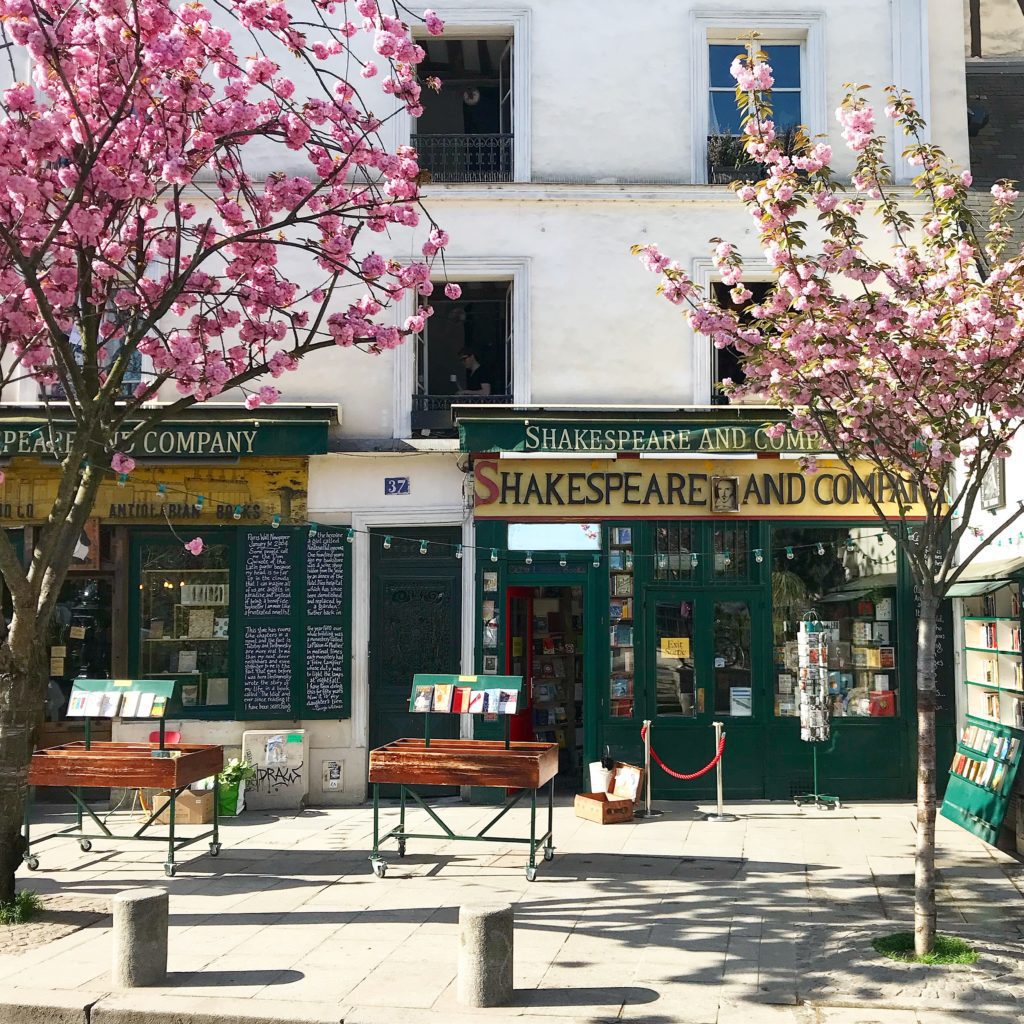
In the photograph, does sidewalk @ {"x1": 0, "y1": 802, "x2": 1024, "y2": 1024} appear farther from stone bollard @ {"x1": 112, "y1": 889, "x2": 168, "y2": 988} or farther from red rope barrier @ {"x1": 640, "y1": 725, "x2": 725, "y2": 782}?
red rope barrier @ {"x1": 640, "y1": 725, "x2": 725, "y2": 782}

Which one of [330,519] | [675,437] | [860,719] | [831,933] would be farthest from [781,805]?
[330,519]

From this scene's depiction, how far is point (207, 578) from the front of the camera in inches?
505

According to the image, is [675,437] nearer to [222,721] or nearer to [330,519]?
[330,519]

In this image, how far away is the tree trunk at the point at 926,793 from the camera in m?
6.89

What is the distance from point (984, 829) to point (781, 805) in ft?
7.86

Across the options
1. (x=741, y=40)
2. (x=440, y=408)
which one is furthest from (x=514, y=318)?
(x=741, y=40)

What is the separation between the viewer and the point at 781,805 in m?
12.2

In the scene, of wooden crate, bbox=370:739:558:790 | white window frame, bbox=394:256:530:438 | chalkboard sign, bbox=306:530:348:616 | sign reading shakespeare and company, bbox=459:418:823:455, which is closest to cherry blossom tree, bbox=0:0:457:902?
wooden crate, bbox=370:739:558:790

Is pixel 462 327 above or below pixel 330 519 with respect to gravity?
above

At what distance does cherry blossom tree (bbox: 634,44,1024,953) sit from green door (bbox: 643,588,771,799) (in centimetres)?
473

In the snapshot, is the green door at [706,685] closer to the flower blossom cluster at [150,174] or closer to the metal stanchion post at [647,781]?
the metal stanchion post at [647,781]

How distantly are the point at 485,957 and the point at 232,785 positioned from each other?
6177mm

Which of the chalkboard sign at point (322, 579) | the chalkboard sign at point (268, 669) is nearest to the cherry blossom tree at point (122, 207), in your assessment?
the chalkboard sign at point (322, 579)

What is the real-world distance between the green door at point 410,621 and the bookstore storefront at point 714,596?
403 mm
